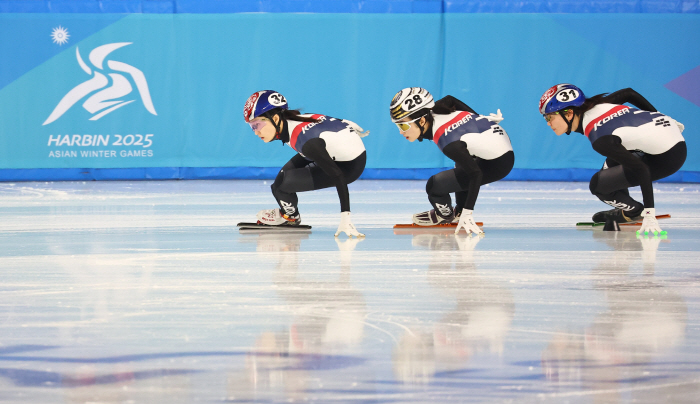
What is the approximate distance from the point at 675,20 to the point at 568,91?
608cm

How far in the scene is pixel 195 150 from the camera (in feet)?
32.2

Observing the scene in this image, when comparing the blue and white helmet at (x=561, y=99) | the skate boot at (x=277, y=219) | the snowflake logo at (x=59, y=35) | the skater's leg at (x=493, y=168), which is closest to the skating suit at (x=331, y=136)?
the skate boot at (x=277, y=219)

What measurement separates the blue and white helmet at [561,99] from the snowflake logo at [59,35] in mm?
7182

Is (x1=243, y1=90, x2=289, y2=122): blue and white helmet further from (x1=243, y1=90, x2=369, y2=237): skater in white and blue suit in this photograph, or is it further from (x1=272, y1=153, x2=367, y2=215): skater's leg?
(x1=272, y1=153, x2=367, y2=215): skater's leg

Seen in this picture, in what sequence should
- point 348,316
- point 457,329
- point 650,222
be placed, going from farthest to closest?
point 650,222, point 348,316, point 457,329

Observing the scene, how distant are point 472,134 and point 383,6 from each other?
5454 millimetres

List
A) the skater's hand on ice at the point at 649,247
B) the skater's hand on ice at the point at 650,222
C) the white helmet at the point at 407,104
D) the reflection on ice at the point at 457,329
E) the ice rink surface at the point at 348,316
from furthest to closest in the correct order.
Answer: the white helmet at the point at 407,104
the skater's hand on ice at the point at 650,222
the skater's hand on ice at the point at 649,247
the reflection on ice at the point at 457,329
the ice rink surface at the point at 348,316

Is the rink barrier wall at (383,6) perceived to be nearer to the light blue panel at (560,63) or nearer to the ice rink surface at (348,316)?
the light blue panel at (560,63)

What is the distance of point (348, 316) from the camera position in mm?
2328

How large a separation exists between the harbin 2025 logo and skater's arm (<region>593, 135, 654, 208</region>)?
6988 mm

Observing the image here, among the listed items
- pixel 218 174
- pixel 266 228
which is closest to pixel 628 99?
pixel 266 228

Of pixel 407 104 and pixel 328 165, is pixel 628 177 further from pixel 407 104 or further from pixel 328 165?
pixel 328 165

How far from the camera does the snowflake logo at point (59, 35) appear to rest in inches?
375

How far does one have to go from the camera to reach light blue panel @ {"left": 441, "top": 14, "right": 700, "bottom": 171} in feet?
31.2
